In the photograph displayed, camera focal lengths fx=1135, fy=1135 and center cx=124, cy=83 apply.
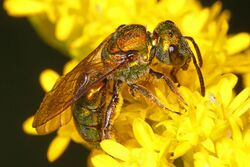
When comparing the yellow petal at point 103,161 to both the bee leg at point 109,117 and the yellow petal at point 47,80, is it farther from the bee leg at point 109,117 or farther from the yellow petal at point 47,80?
the yellow petal at point 47,80

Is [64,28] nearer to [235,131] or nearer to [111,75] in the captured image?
[111,75]

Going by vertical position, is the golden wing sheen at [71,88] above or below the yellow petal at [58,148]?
above

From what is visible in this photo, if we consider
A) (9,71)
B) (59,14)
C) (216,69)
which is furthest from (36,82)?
(216,69)

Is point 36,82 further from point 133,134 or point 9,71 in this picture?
point 133,134

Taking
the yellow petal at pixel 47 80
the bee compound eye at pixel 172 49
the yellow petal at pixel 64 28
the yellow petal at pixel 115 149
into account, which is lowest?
the yellow petal at pixel 115 149

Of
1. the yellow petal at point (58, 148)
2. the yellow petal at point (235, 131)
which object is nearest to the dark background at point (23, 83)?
the yellow petal at point (58, 148)
